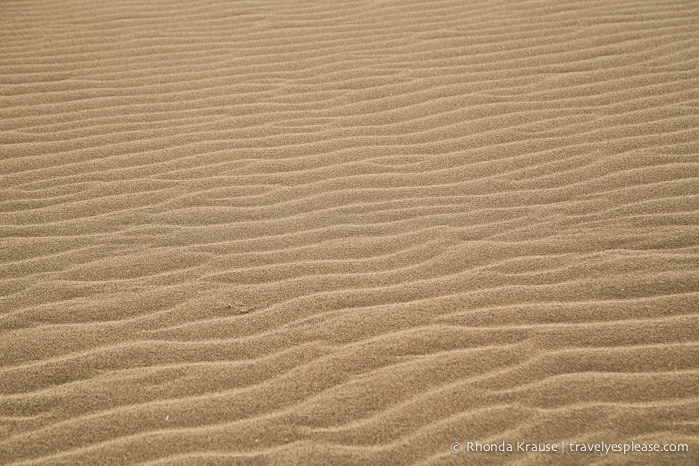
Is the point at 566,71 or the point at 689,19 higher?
the point at 689,19

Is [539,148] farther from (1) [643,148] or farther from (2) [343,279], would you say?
(2) [343,279]

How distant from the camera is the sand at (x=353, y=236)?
2.38 m

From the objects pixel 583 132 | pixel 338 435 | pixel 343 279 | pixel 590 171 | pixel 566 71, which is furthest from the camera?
pixel 566 71

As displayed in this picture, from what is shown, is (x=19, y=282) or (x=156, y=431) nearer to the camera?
(x=156, y=431)

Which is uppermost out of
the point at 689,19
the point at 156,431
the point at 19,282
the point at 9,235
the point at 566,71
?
the point at 689,19

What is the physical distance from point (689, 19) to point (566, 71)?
1357 millimetres

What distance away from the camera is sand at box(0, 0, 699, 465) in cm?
238

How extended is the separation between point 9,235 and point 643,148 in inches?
142

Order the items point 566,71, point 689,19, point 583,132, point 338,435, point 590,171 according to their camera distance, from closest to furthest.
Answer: point 338,435 → point 590,171 → point 583,132 → point 566,71 → point 689,19

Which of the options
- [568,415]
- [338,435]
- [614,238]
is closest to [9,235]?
[338,435]

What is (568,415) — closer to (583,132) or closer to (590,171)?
(590,171)

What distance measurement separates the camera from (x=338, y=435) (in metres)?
2.31

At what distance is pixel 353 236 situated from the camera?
3.25 metres

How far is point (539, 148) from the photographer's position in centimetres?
378
